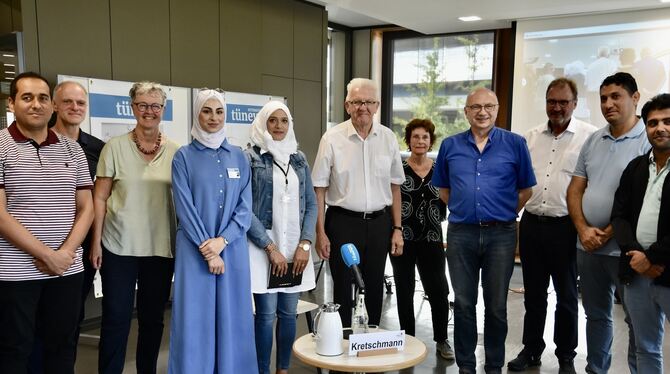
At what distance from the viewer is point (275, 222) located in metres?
2.78

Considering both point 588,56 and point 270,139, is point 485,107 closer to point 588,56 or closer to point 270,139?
point 270,139

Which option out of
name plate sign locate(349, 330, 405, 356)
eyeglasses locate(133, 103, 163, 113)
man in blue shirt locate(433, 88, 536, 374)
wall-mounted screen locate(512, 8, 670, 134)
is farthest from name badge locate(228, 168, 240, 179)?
wall-mounted screen locate(512, 8, 670, 134)

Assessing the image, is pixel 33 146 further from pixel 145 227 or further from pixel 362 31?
pixel 362 31

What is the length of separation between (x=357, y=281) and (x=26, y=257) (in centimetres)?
136

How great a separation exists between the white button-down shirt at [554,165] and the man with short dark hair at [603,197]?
20 centimetres

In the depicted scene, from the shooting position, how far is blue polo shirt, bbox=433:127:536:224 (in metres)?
2.88

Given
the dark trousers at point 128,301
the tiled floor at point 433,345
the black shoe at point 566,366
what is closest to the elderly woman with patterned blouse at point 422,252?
the tiled floor at point 433,345

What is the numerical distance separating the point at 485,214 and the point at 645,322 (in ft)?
2.81

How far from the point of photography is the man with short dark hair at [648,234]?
2270mm

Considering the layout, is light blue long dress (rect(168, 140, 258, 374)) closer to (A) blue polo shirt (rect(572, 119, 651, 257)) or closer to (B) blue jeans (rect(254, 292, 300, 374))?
(B) blue jeans (rect(254, 292, 300, 374))

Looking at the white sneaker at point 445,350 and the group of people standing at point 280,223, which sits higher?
the group of people standing at point 280,223

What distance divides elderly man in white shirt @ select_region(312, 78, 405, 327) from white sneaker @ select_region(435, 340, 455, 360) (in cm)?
73

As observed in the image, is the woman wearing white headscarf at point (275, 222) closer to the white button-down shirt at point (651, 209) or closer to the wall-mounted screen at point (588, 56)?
the white button-down shirt at point (651, 209)

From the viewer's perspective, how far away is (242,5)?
5.06m
